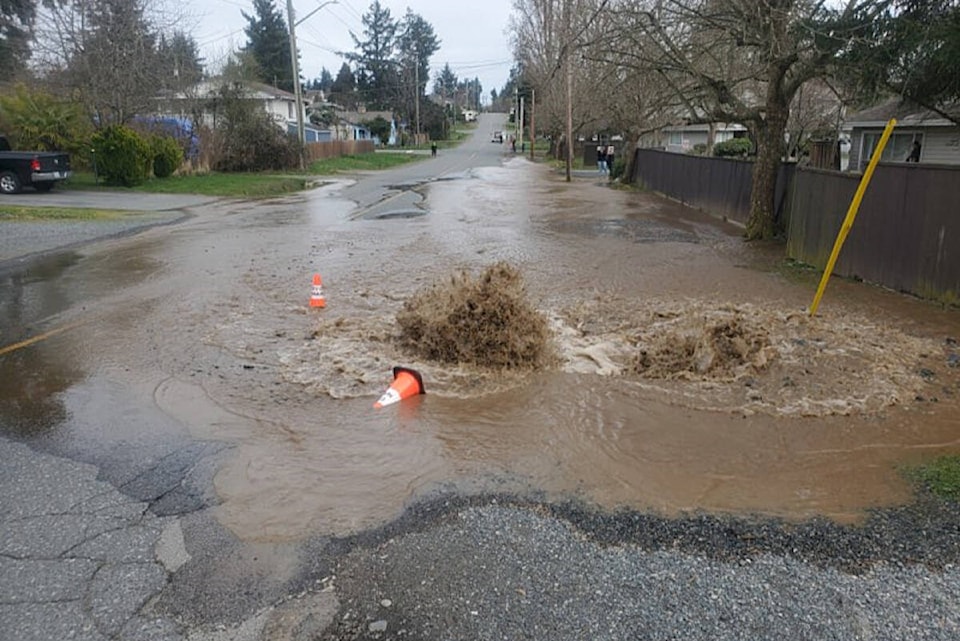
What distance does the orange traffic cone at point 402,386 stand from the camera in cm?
604

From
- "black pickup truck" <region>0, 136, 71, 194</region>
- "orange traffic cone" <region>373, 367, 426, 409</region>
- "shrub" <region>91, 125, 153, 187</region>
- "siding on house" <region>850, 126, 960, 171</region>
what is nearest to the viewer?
"orange traffic cone" <region>373, 367, 426, 409</region>

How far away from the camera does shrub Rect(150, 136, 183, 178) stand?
89.9 ft

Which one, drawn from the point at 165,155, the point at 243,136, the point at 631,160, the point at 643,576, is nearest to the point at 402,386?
the point at 643,576

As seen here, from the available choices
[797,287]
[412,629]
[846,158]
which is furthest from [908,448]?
[846,158]

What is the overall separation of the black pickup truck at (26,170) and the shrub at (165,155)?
17.6 feet

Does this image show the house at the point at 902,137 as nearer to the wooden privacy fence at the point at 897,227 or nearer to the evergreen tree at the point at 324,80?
the wooden privacy fence at the point at 897,227

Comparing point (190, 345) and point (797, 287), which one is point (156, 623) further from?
point (797, 287)

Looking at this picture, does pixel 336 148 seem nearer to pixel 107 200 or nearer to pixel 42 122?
pixel 42 122

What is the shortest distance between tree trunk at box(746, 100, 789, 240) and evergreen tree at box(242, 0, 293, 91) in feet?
270

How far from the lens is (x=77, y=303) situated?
9.42m

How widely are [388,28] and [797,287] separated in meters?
112

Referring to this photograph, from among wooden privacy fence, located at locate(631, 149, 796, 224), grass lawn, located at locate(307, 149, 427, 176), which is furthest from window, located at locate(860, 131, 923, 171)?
grass lawn, located at locate(307, 149, 427, 176)

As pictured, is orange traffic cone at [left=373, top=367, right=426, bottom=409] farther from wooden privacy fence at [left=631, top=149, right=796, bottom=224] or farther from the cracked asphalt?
wooden privacy fence at [left=631, top=149, right=796, bottom=224]

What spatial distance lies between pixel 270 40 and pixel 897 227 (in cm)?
9137
